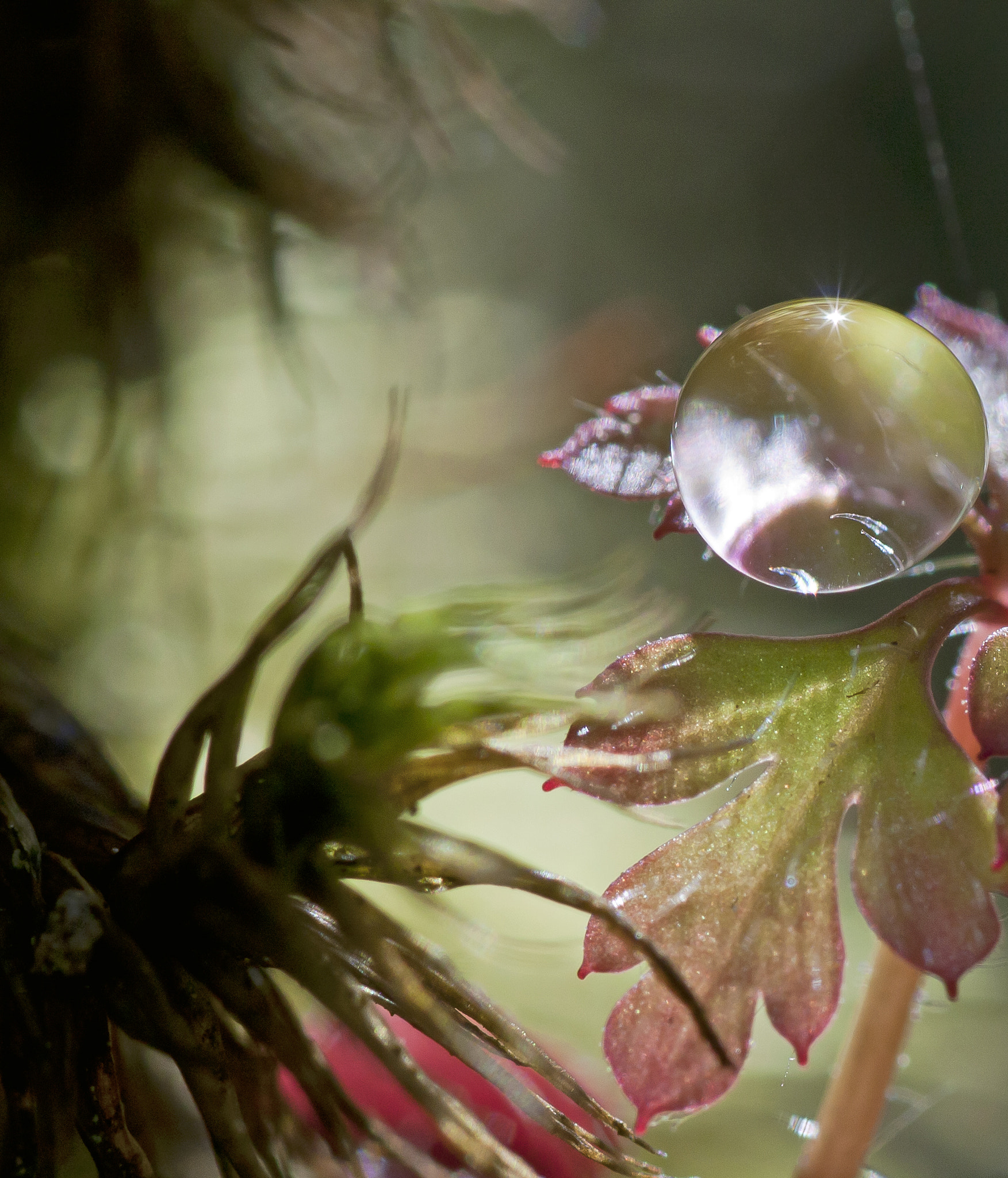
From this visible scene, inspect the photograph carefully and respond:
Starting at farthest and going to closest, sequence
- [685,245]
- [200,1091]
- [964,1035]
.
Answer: [685,245], [964,1035], [200,1091]

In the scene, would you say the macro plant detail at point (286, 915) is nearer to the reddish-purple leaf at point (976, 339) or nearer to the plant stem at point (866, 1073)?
the plant stem at point (866, 1073)

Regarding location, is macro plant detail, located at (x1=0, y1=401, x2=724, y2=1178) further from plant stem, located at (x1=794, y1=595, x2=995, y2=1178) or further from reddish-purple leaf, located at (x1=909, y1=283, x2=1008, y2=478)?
reddish-purple leaf, located at (x1=909, y1=283, x2=1008, y2=478)

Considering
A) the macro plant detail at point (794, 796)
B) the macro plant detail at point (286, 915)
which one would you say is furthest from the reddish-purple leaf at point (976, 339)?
the macro plant detail at point (286, 915)

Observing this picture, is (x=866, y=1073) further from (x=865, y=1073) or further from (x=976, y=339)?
(x=976, y=339)

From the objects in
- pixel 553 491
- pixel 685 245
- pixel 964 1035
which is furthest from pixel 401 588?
pixel 685 245

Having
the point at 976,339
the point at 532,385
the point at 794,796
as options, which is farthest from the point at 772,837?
the point at 532,385

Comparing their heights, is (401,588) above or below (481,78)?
below

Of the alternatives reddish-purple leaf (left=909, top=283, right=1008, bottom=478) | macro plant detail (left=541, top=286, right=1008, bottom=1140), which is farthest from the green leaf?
reddish-purple leaf (left=909, top=283, right=1008, bottom=478)

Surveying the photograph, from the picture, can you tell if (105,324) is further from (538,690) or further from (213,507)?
(538,690)
